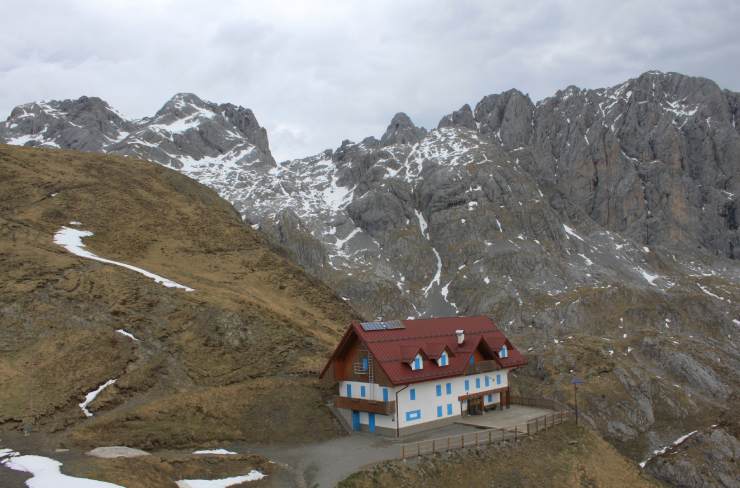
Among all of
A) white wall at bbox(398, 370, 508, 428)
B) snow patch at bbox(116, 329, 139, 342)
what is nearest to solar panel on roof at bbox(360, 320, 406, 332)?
white wall at bbox(398, 370, 508, 428)

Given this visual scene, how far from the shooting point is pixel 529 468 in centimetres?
3716

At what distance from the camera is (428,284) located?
174 metres

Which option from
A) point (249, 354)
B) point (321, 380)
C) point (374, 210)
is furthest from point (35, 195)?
point (374, 210)

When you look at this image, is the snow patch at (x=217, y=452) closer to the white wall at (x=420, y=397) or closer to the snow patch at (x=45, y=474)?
the snow patch at (x=45, y=474)

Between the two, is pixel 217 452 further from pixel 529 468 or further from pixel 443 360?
pixel 529 468

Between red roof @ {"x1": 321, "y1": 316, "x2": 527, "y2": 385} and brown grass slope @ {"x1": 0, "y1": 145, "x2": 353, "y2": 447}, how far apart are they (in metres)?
6.25

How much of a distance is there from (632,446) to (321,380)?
5428 centimetres

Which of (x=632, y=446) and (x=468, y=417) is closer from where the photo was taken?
(x=468, y=417)

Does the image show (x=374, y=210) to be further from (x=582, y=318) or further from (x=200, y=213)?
(x=200, y=213)

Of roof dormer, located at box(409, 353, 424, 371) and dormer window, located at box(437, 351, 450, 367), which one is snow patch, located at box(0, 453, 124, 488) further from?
dormer window, located at box(437, 351, 450, 367)

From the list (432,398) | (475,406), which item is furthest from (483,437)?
(475,406)

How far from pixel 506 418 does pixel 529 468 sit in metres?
9.19

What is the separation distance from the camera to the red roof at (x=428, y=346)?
42438mm

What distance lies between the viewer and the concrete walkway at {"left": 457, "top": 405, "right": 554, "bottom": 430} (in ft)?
141
